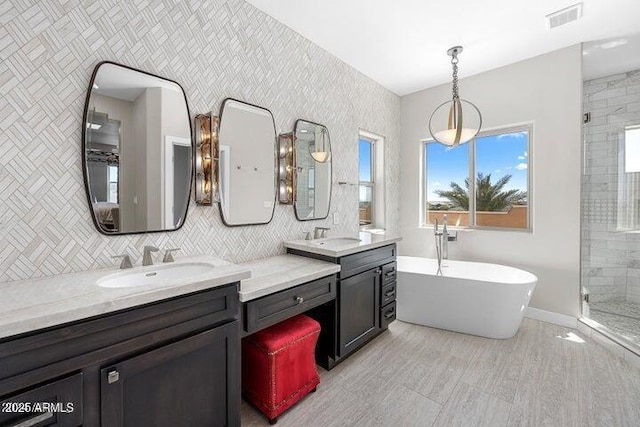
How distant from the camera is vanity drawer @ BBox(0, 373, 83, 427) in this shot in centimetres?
86

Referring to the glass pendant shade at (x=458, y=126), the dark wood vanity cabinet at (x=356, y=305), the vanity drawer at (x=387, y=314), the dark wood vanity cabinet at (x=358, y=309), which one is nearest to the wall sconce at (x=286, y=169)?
the dark wood vanity cabinet at (x=356, y=305)

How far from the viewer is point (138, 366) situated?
43.7 inches

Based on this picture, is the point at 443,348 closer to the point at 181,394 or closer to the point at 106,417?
the point at 181,394

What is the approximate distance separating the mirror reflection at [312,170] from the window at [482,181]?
1.85 m

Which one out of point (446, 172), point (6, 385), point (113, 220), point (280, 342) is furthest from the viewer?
point (446, 172)

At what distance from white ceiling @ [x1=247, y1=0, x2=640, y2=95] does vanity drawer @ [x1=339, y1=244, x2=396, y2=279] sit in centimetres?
199

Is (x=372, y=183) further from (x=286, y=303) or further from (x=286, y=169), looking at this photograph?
(x=286, y=303)

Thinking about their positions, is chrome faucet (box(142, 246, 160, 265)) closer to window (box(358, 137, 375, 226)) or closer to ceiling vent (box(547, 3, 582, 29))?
window (box(358, 137, 375, 226))

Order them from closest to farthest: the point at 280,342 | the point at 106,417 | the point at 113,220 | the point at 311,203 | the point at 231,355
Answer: the point at 106,417 → the point at 231,355 → the point at 113,220 → the point at 280,342 → the point at 311,203

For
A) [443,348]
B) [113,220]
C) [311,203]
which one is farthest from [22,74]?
[443,348]

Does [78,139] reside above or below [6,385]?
above

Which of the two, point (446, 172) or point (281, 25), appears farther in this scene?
point (446, 172)

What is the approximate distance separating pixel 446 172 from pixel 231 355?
3525 mm

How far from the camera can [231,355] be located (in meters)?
1.42
